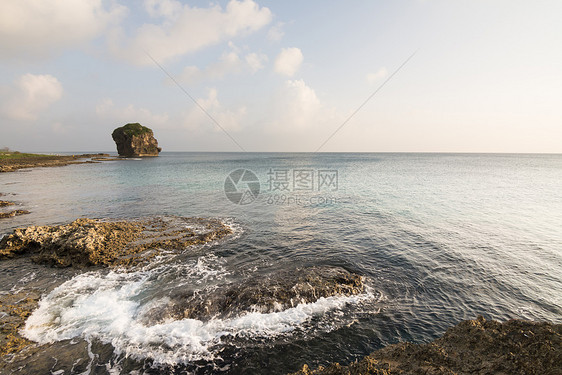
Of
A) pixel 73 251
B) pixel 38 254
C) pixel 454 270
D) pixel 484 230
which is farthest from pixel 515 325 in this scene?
pixel 38 254

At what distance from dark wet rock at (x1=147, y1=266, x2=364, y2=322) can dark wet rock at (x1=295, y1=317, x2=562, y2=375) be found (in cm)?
378

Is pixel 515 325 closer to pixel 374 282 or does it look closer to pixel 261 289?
pixel 374 282

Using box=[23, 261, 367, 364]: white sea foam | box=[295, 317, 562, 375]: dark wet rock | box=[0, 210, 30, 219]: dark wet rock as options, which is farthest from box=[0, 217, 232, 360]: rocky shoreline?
box=[295, 317, 562, 375]: dark wet rock

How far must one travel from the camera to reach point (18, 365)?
6449 mm

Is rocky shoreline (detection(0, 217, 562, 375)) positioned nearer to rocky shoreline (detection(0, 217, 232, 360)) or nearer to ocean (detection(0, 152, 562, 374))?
rocky shoreline (detection(0, 217, 232, 360))

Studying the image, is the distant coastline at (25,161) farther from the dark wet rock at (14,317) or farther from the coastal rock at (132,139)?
the dark wet rock at (14,317)

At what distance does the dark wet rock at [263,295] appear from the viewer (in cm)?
875

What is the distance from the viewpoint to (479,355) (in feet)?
17.5

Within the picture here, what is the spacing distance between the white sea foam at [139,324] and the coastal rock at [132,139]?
153 metres

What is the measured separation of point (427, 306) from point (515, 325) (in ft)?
11.2

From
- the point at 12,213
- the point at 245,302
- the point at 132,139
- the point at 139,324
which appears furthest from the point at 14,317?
the point at 132,139

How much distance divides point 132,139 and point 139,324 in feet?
513

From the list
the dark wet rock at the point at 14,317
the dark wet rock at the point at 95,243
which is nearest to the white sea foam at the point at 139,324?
the dark wet rock at the point at 14,317

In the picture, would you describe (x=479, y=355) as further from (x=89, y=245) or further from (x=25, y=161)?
(x=25, y=161)
